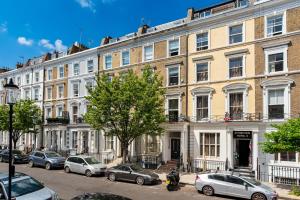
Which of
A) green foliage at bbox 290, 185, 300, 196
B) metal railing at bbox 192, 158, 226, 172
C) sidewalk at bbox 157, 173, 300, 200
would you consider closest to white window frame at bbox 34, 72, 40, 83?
sidewalk at bbox 157, 173, 300, 200

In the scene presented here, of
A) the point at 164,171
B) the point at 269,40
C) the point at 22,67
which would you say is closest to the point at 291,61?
the point at 269,40

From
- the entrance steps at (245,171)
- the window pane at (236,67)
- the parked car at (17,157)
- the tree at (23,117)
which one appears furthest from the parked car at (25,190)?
the tree at (23,117)

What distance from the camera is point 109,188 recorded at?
64.5 ft

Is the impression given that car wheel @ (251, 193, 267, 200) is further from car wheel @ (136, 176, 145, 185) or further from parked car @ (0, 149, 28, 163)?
parked car @ (0, 149, 28, 163)

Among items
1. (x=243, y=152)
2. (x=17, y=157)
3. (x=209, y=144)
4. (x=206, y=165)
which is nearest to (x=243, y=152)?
(x=243, y=152)

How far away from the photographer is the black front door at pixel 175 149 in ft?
93.0

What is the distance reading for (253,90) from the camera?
23859 mm

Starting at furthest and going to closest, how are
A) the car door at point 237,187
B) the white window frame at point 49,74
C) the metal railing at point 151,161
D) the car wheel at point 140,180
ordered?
1. the white window frame at point 49,74
2. the metal railing at point 151,161
3. the car wheel at point 140,180
4. the car door at point 237,187

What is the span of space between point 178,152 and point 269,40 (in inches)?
493

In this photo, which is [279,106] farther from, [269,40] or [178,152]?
[178,152]

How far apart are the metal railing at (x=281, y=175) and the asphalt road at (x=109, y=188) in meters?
5.97

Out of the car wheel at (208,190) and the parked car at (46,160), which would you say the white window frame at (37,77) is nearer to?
the parked car at (46,160)

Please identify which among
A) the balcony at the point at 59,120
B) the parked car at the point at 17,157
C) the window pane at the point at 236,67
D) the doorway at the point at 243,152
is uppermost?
the window pane at the point at 236,67

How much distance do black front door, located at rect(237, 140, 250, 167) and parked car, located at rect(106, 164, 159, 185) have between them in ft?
24.6
